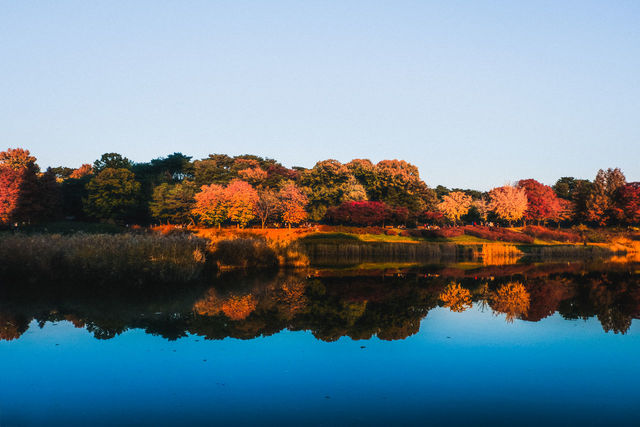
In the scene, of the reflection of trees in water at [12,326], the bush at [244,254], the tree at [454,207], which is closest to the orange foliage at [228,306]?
the reflection of trees in water at [12,326]

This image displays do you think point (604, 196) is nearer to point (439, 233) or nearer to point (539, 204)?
point (539, 204)

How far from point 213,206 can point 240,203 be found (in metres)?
3.49

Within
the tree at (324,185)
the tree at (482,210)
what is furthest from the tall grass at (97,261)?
the tree at (482,210)

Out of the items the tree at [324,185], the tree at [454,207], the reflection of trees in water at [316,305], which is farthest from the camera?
the tree at [454,207]

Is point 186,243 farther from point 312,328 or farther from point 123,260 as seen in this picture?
point 312,328

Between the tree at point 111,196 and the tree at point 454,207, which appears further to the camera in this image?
the tree at point 454,207

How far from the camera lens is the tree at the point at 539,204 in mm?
71750

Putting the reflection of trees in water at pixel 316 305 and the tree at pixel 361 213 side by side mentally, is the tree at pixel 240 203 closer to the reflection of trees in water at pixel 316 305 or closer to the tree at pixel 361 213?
the tree at pixel 361 213

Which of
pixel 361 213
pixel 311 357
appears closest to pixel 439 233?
pixel 361 213

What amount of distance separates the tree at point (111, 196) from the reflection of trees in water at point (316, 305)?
4896 cm

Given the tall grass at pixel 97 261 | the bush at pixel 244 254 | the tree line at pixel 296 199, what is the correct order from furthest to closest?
the tree line at pixel 296 199
the bush at pixel 244 254
the tall grass at pixel 97 261

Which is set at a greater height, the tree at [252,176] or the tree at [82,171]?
the tree at [82,171]

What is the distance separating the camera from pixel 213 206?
5941 cm

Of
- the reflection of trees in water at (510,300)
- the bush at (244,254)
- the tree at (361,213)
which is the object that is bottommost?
the reflection of trees in water at (510,300)
